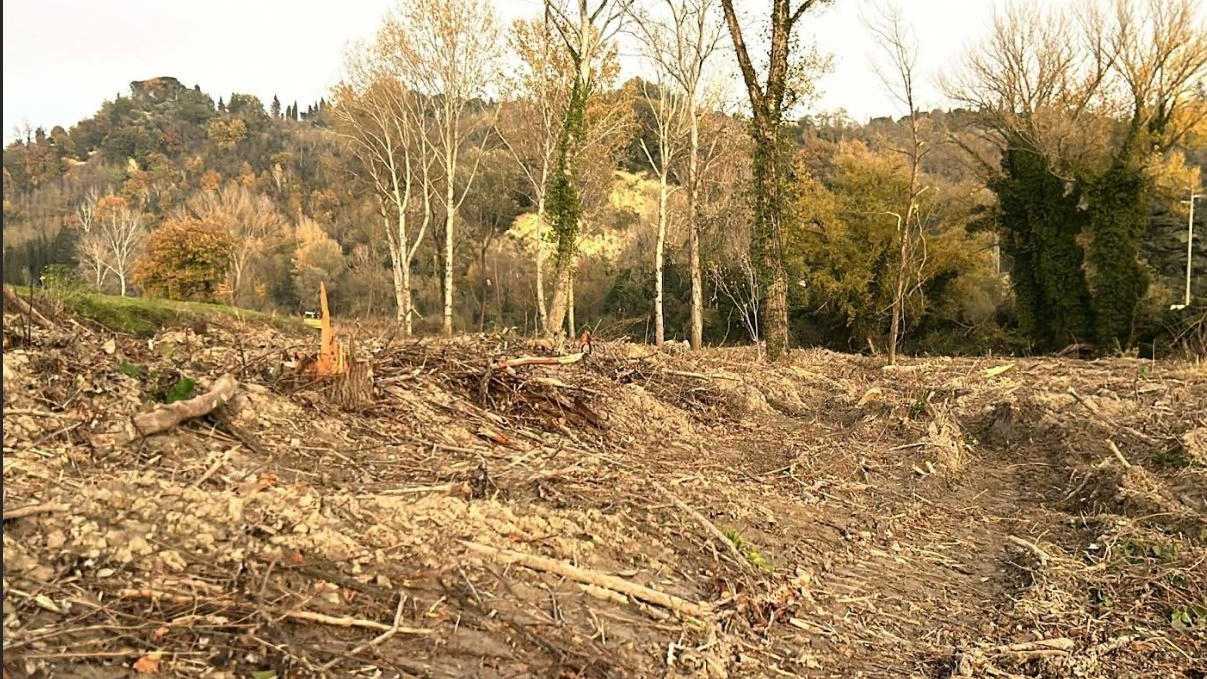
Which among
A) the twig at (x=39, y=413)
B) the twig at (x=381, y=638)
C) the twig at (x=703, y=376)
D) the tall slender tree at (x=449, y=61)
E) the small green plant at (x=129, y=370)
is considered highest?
the tall slender tree at (x=449, y=61)

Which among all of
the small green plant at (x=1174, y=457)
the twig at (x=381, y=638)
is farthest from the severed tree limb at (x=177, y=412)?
the small green plant at (x=1174, y=457)

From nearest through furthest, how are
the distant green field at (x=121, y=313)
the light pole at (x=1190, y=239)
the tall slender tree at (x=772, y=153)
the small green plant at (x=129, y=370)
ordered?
the small green plant at (x=129, y=370)
the distant green field at (x=121, y=313)
the tall slender tree at (x=772, y=153)
the light pole at (x=1190, y=239)

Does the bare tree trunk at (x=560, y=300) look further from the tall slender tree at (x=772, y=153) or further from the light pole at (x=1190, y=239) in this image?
the light pole at (x=1190, y=239)

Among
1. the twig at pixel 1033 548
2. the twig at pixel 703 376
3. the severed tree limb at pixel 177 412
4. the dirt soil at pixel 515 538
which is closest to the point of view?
the dirt soil at pixel 515 538

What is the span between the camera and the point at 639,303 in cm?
3250

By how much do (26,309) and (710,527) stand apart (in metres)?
3.82

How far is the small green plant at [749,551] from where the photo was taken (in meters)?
3.95

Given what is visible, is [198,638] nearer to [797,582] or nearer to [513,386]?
[797,582]

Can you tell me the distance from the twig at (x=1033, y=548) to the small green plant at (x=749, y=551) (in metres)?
1.81

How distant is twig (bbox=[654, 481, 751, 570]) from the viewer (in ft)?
12.8

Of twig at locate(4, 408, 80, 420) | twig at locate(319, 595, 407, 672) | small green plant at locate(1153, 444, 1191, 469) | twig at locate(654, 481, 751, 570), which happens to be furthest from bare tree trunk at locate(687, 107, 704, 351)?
twig at locate(319, 595, 407, 672)

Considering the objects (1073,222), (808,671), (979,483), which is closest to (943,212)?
(1073,222)

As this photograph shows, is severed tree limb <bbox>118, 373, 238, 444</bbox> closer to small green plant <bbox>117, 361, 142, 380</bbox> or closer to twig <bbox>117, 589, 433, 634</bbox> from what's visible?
small green plant <bbox>117, 361, 142, 380</bbox>

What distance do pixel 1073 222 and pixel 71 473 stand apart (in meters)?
28.6
